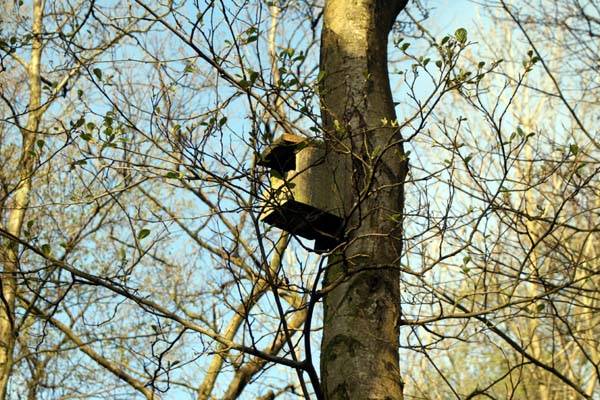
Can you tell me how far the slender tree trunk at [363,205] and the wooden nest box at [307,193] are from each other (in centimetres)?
7

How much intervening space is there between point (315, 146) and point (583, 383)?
27.0 ft

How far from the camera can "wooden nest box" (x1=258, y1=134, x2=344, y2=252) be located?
8.03 feet

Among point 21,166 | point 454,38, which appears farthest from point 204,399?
point 454,38

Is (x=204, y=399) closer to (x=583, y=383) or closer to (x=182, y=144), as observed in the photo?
(x=182, y=144)

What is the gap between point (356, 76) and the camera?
2.60m

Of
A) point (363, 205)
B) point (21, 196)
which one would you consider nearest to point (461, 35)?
point (363, 205)

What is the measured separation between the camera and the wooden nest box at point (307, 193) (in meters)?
2.45

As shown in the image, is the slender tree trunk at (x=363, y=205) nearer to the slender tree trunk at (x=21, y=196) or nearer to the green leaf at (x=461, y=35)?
the green leaf at (x=461, y=35)

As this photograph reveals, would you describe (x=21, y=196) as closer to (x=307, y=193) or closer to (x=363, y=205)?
(x=307, y=193)

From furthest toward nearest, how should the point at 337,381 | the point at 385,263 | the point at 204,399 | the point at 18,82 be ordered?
1. the point at 18,82
2. the point at 204,399
3. the point at 385,263
4. the point at 337,381

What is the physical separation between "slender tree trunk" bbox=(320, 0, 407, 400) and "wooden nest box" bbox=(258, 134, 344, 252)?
0.07 metres

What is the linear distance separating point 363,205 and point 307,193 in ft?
0.66

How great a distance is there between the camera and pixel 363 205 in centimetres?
239

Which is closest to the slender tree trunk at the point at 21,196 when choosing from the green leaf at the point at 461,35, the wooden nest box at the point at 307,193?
the wooden nest box at the point at 307,193
